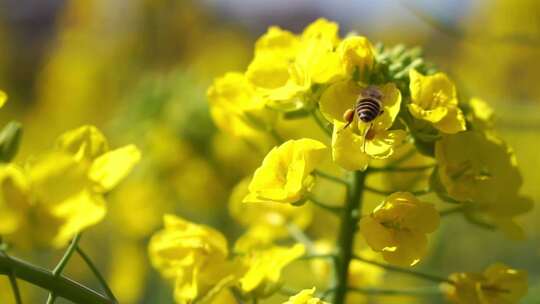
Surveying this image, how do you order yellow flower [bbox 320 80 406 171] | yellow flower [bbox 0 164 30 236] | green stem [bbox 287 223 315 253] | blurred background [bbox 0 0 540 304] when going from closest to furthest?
1. yellow flower [bbox 0 164 30 236]
2. yellow flower [bbox 320 80 406 171]
3. green stem [bbox 287 223 315 253]
4. blurred background [bbox 0 0 540 304]

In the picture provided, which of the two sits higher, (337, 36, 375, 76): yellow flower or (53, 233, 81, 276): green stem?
(337, 36, 375, 76): yellow flower

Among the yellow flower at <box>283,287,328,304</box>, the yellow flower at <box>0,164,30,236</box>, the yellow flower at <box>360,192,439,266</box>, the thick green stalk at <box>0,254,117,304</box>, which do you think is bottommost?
the thick green stalk at <box>0,254,117,304</box>

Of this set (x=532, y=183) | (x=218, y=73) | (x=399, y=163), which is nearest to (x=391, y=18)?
(x=218, y=73)

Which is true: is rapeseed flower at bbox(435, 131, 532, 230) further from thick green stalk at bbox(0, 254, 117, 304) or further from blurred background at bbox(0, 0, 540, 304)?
thick green stalk at bbox(0, 254, 117, 304)

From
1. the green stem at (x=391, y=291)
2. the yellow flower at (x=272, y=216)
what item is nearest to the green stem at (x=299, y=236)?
the yellow flower at (x=272, y=216)

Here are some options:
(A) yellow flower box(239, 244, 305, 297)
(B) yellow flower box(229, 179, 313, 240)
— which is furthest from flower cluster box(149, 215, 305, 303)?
(B) yellow flower box(229, 179, 313, 240)

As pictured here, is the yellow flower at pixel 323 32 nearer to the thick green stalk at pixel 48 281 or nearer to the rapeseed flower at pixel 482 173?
the rapeseed flower at pixel 482 173
